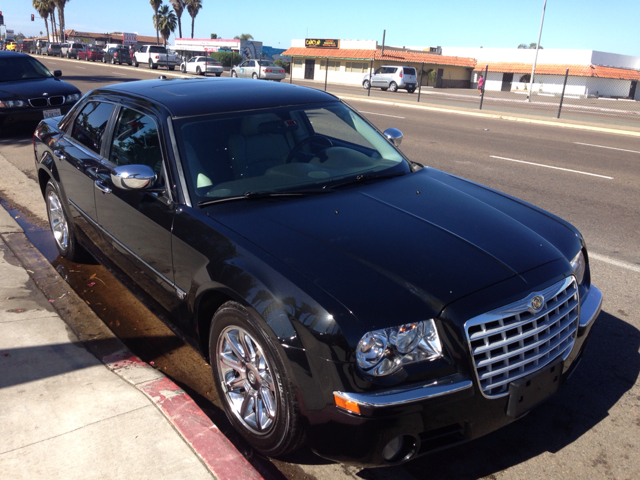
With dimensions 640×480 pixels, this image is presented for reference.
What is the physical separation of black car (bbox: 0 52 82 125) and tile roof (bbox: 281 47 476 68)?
45636 millimetres

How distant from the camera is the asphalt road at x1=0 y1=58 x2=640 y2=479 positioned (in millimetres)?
2764

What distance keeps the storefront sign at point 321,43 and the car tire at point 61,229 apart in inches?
2352

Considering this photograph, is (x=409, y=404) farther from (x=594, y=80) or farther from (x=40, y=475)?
(x=594, y=80)

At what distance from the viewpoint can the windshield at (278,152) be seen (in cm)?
335

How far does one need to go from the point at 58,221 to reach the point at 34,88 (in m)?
→ 7.51

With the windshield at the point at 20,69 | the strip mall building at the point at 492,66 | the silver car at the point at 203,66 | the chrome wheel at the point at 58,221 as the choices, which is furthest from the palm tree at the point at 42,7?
the chrome wheel at the point at 58,221

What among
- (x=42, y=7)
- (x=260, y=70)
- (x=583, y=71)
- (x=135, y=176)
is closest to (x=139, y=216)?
(x=135, y=176)

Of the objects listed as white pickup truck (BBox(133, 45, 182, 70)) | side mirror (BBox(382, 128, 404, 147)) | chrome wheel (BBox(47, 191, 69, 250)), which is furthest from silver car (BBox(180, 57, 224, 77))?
side mirror (BBox(382, 128, 404, 147))

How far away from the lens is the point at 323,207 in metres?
3.16

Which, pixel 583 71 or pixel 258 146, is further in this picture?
pixel 583 71

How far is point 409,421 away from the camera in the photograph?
2.27 metres

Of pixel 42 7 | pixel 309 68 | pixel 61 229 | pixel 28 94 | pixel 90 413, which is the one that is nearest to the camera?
pixel 90 413

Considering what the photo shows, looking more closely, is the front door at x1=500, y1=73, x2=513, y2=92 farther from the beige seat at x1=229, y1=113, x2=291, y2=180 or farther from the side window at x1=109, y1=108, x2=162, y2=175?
the side window at x1=109, y1=108, x2=162, y2=175

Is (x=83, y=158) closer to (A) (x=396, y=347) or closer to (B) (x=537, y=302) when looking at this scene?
(A) (x=396, y=347)
